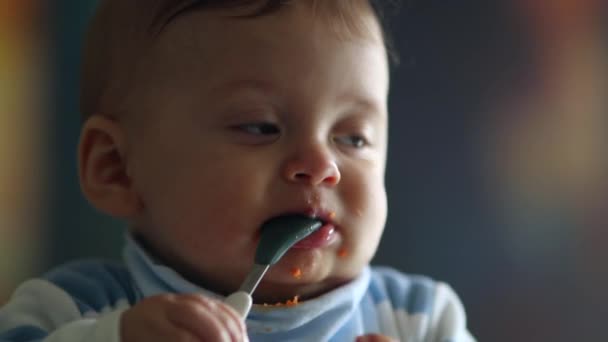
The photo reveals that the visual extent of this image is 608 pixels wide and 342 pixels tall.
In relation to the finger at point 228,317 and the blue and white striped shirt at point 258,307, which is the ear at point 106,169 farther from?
the finger at point 228,317

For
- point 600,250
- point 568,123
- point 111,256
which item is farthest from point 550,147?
point 111,256

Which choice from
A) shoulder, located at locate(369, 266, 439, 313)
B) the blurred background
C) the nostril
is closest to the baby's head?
the nostril

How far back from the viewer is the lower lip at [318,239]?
31.0 inches

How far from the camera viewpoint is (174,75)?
2.70 ft

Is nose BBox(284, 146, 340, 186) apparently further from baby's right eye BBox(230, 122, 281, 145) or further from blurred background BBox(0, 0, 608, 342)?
blurred background BBox(0, 0, 608, 342)

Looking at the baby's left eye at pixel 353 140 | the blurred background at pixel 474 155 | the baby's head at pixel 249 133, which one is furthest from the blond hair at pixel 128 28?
the blurred background at pixel 474 155

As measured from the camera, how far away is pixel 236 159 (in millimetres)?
784

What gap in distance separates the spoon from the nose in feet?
0.12

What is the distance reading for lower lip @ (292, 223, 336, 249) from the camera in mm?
788

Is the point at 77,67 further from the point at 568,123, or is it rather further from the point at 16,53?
the point at 568,123

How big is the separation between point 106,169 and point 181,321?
0.31 metres

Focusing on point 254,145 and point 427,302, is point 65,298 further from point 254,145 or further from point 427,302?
point 427,302

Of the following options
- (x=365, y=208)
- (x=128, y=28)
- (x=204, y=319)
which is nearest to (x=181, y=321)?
(x=204, y=319)

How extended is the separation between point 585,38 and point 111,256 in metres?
0.75
